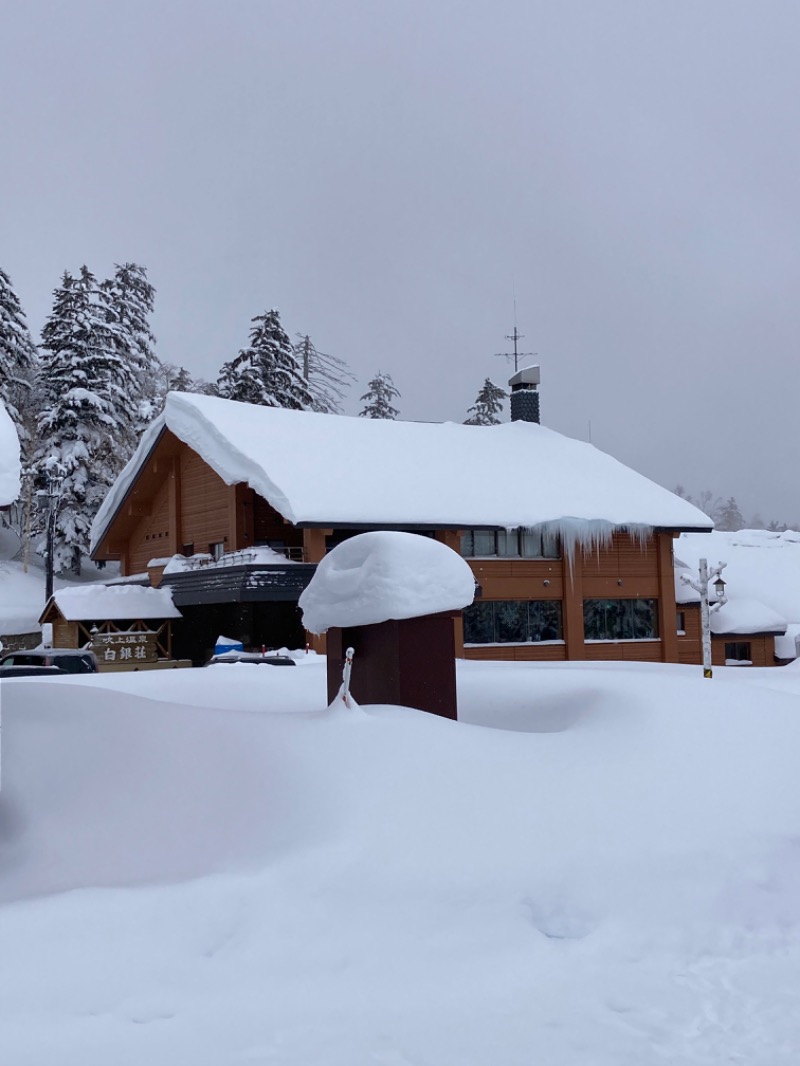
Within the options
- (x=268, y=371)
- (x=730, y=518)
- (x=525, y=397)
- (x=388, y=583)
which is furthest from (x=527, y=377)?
(x=730, y=518)

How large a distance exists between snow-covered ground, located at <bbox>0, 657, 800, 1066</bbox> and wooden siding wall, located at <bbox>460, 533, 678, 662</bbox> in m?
20.2

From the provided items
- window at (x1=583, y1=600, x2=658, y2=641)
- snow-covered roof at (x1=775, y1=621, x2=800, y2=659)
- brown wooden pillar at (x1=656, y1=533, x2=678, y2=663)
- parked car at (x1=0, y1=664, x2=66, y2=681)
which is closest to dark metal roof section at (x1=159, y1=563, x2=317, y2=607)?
parked car at (x1=0, y1=664, x2=66, y2=681)

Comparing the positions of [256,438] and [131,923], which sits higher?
[256,438]

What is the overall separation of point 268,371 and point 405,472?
1781cm

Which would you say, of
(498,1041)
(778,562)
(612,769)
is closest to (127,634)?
(612,769)

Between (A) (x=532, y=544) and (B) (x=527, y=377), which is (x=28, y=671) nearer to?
(A) (x=532, y=544)

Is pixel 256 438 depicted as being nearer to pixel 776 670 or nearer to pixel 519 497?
pixel 519 497

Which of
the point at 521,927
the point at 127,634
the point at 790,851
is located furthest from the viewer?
the point at 127,634

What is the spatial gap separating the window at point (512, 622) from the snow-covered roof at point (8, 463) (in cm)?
2208

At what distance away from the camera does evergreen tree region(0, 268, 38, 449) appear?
41.7 m

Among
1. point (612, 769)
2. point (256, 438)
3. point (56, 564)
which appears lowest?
point (612, 769)

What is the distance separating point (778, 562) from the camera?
40.7m

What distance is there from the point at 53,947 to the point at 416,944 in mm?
1773

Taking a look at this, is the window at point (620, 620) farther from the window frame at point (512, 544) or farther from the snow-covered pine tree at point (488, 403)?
the snow-covered pine tree at point (488, 403)
